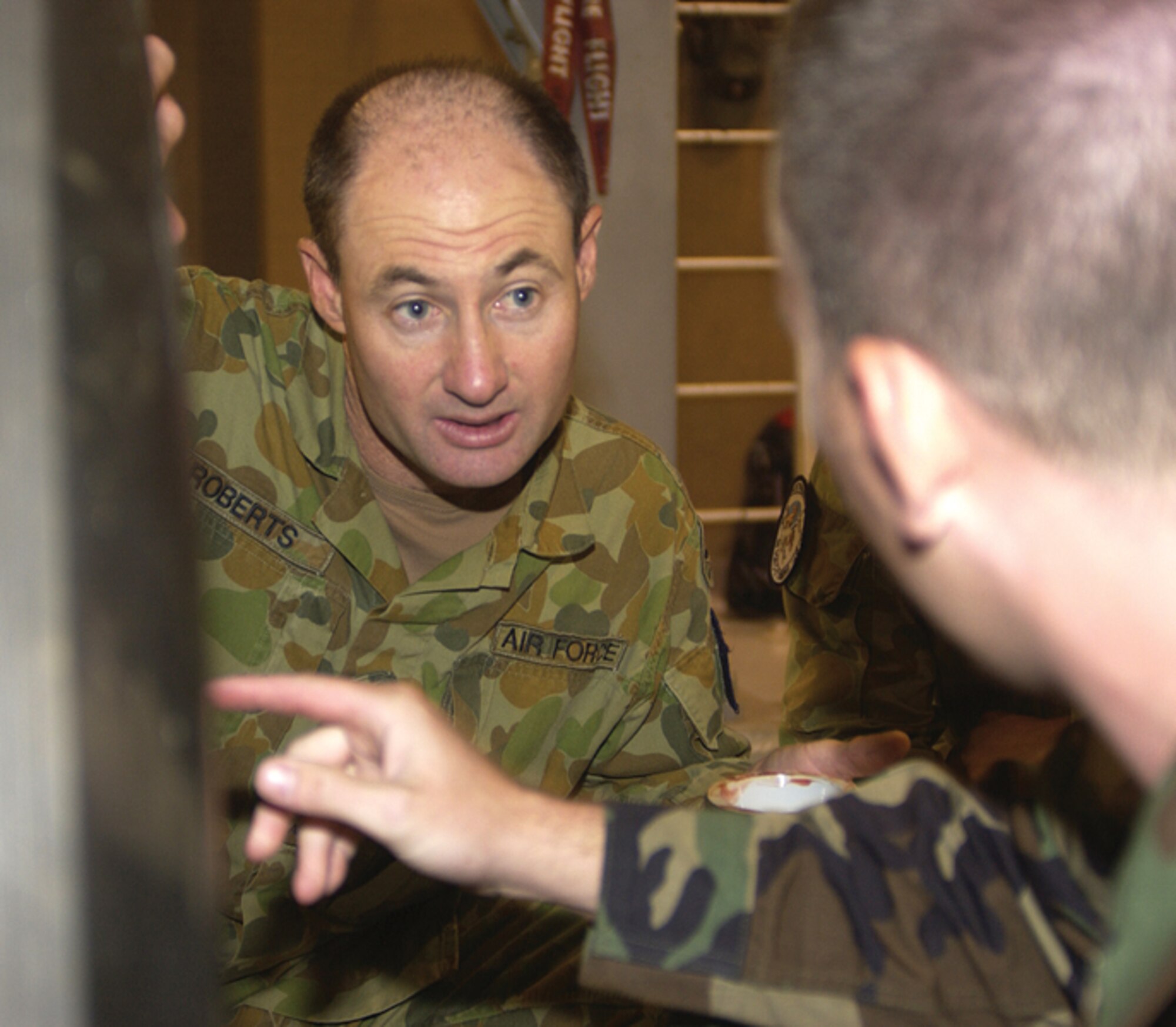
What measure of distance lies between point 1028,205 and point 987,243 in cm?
3

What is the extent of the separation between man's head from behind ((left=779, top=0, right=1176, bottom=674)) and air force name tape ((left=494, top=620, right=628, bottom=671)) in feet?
2.89

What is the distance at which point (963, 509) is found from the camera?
24.9 inches

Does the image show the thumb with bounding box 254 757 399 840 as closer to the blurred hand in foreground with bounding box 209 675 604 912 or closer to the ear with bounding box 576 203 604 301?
the blurred hand in foreground with bounding box 209 675 604 912

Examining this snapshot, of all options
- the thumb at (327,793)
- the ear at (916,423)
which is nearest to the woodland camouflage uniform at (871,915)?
the thumb at (327,793)

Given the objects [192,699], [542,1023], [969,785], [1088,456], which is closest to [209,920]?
[192,699]

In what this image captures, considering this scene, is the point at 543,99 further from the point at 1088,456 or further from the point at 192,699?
the point at 192,699

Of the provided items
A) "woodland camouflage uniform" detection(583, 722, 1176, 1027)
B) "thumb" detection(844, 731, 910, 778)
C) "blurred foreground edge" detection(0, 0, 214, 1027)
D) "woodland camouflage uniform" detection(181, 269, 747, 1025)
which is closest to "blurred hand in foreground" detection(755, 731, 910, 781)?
"thumb" detection(844, 731, 910, 778)

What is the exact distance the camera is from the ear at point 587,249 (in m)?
1.52

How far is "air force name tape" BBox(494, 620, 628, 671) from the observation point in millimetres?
1522

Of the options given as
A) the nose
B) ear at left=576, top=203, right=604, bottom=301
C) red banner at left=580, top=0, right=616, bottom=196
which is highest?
red banner at left=580, top=0, right=616, bottom=196

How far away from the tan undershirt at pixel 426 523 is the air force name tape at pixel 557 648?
13 centimetres

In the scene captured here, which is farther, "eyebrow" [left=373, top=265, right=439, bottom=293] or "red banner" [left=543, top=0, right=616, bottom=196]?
"red banner" [left=543, top=0, right=616, bottom=196]

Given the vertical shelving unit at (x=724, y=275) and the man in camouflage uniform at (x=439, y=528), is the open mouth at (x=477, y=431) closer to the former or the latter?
the man in camouflage uniform at (x=439, y=528)

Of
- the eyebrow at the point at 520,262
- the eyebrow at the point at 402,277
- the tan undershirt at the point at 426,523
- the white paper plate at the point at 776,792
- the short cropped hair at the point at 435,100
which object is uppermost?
the short cropped hair at the point at 435,100
